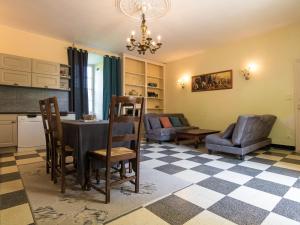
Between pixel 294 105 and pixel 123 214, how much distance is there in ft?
14.5

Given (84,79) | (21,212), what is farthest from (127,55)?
(21,212)

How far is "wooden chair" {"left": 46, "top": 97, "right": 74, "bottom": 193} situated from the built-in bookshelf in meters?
3.76

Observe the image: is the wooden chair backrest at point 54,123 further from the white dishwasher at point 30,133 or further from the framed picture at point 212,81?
the framed picture at point 212,81

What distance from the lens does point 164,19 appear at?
371 cm

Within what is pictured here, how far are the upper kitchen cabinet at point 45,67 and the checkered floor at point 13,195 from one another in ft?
6.94

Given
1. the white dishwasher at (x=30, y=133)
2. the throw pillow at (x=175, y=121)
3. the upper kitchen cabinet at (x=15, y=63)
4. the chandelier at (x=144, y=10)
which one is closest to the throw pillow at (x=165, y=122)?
the throw pillow at (x=175, y=121)

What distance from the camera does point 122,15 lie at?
3.55m

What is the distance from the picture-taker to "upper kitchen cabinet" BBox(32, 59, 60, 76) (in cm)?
427

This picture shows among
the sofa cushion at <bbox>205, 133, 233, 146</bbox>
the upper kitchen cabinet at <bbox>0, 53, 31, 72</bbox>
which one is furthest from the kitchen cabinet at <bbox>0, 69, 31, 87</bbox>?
the sofa cushion at <bbox>205, 133, 233, 146</bbox>

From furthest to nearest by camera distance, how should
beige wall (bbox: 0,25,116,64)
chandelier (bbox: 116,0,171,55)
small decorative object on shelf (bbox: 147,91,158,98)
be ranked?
small decorative object on shelf (bbox: 147,91,158,98) → beige wall (bbox: 0,25,116,64) → chandelier (bbox: 116,0,171,55)

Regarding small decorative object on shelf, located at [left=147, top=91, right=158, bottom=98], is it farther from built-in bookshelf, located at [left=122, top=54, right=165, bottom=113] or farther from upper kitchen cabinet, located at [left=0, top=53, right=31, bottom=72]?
upper kitchen cabinet, located at [left=0, top=53, right=31, bottom=72]

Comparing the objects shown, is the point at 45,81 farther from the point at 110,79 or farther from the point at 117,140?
the point at 117,140

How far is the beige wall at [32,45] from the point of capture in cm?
413

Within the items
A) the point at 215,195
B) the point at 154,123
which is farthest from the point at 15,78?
the point at 215,195
